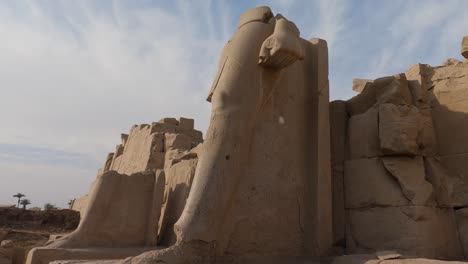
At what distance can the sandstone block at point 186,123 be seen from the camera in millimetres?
11570

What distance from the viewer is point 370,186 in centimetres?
330

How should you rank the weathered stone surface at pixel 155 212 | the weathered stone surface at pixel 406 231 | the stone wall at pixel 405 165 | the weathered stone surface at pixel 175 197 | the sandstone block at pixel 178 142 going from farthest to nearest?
the sandstone block at pixel 178 142 < the weathered stone surface at pixel 175 197 < the weathered stone surface at pixel 155 212 < the stone wall at pixel 405 165 < the weathered stone surface at pixel 406 231

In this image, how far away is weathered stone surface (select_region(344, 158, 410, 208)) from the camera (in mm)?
3156

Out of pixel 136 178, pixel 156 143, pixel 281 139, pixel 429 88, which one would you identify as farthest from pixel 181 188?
pixel 156 143

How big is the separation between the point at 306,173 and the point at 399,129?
791mm

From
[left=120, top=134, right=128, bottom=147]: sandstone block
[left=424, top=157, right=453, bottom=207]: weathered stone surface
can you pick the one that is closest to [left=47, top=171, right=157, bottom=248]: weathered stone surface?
[left=424, top=157, right=453, bottom=207]: weathered stone surface

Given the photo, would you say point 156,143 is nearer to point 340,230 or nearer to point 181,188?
point 181,188

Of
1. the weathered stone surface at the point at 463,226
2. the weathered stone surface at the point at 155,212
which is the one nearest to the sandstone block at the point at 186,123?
the weathered stone surface at the point at 155,212

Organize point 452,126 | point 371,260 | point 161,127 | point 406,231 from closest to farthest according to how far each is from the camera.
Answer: point 371,260
point 406,231
point 452,126
point 161,127

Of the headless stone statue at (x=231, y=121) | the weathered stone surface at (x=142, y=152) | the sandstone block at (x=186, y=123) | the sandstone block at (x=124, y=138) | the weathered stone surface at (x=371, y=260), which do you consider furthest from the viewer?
the sandstone block at (x=124, y=138)

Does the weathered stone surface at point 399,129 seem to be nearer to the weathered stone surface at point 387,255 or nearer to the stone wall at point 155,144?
the weathered stone surface at point 387,255

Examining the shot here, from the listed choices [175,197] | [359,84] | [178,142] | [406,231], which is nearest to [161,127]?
[178,142]

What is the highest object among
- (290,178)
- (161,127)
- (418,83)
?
(161,127)

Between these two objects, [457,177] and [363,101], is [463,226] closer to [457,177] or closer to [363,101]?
[457,177]
